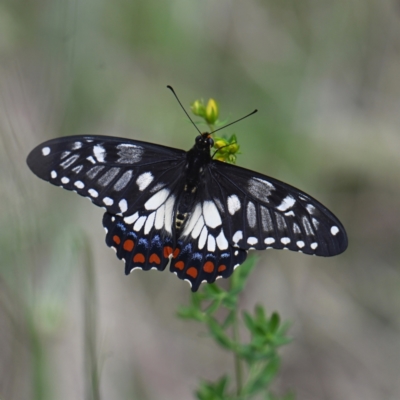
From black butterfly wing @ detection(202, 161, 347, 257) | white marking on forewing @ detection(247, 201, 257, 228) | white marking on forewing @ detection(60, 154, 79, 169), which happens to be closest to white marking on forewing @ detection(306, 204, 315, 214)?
black butterfly wing @ detection(202, 161, 347, 257)

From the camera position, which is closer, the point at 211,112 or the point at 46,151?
the point at 46,151

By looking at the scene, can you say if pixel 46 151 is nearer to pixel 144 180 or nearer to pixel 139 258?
pixel 144 180

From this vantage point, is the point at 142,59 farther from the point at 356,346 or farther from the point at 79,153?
the point at 356,346

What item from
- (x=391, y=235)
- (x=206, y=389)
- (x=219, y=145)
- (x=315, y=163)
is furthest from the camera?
(x=391, y=235)

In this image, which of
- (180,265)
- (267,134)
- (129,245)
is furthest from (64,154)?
(267,134)

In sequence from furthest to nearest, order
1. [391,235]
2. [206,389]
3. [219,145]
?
1. [391,235]
2. [206,389]
3. [219,145]

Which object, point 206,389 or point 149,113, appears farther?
point 149,113

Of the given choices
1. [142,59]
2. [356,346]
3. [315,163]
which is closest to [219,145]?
[315,163]
